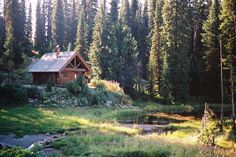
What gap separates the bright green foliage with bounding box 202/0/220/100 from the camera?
54.4 meters

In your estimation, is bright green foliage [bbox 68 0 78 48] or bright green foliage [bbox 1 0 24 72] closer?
bright green foliage [bbox 1 0 24 72]

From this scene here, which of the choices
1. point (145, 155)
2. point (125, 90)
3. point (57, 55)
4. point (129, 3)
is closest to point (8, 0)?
point (57, 55)

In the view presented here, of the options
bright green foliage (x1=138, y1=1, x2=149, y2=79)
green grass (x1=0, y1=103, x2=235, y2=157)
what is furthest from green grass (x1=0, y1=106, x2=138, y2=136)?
bright green foliage (x1=138, y1=1, x2=149, y2=79)

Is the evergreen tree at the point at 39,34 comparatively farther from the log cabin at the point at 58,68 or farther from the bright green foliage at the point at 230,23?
the bright green foliage at the point at 230,23

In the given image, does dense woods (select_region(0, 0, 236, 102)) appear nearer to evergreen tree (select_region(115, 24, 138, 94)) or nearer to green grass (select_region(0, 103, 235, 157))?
evergreen tree (select_region(115, 24, 138, 94))

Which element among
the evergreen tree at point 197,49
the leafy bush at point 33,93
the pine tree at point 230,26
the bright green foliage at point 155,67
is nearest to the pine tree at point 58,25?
the bright green foliage at point 155,67

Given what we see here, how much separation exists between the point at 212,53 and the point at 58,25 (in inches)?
1419

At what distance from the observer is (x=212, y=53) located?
2151 inches

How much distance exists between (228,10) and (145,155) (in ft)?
66.1

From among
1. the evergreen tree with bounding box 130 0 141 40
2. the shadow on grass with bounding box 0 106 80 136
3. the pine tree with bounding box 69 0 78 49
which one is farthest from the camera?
the pine tree with bounding box 69 0 78 49

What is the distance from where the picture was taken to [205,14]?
6412 centimetres

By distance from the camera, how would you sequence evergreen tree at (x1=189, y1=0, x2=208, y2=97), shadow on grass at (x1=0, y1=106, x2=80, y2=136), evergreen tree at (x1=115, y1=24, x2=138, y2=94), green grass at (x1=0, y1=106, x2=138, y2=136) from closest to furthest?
shadow on grass at (x1=0, y1=106, x2=80, y2=136) < green grass at (x1=0, y1=106, x2=138, y2=136) < evergreen tree at (x1=115, y1=24, x2=138, y2=94) < evergreen tree at (x1=189, y1=0, x2=208, y2=97)

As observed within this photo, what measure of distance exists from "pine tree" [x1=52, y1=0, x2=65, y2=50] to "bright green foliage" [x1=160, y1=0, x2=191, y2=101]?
2769 centimetres

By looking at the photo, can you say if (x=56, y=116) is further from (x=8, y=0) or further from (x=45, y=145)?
(x=8, y=0)
